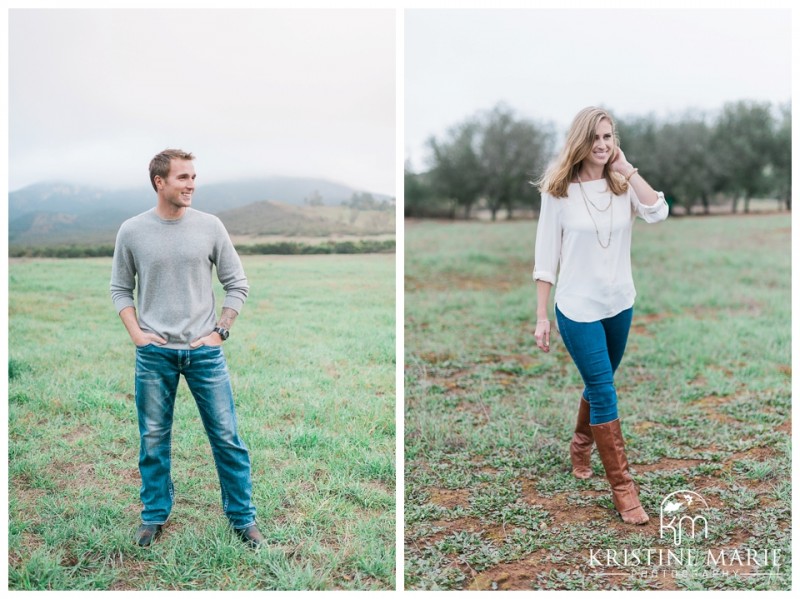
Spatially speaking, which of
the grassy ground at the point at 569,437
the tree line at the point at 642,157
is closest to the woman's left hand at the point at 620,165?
the grassy ground at the point at 569,437

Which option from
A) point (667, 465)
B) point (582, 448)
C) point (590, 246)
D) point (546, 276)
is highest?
point (590, 246)

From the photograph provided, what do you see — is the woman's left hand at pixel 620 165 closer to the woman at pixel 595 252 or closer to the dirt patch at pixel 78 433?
the woman at pixel 595 252

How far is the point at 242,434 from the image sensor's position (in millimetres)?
2920

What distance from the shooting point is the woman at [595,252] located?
267 centimetres

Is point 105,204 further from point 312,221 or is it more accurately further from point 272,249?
point 312,221

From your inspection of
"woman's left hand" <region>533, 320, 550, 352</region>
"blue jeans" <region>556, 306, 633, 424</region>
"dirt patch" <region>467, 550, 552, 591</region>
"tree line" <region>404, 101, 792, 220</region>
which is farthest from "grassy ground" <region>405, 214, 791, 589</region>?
"tree line" <region>404, 101, 792, 220</region>

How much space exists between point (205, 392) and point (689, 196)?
10419mm

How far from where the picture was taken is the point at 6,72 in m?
2.88

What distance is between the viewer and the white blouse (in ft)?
8.79

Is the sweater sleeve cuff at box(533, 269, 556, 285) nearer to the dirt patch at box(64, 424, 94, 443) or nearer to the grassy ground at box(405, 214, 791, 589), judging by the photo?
the grassy ground at box(405, 214, 791, 589)

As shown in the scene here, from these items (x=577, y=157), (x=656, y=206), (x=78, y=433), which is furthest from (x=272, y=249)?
(x=656, y=206)

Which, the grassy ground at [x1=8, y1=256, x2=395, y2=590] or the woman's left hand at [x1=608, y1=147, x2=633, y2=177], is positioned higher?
the woman's left hand at [x1=608, y1=147, x2=633, y2=177]

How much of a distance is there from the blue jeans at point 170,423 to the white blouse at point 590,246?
122cm

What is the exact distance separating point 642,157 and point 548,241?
27.1 feet
